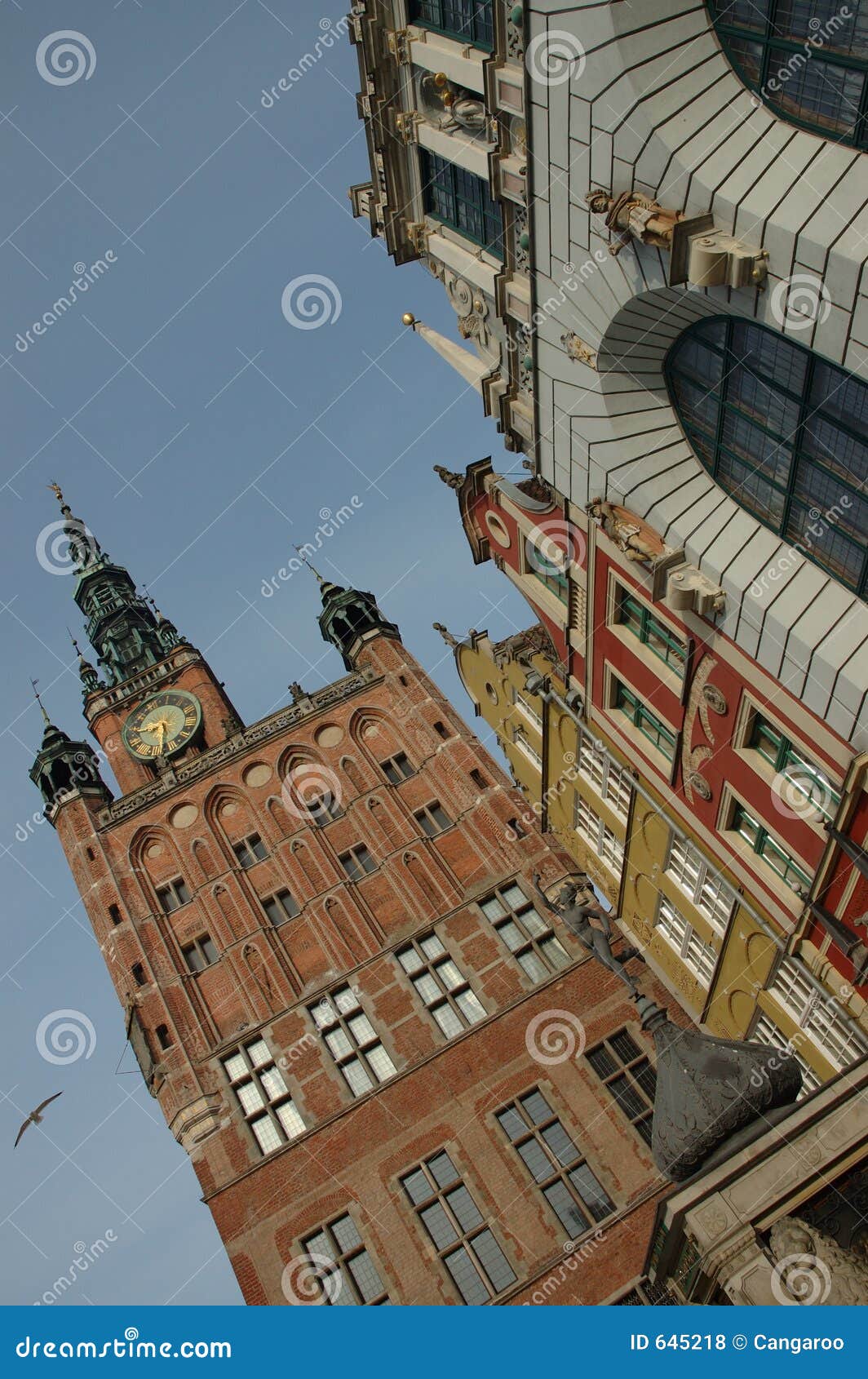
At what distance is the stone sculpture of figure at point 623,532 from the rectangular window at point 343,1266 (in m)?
21.5

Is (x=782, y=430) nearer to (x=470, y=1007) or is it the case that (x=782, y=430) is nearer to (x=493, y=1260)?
(x=493, y=1260)

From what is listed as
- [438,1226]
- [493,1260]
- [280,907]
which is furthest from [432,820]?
[493,1260]

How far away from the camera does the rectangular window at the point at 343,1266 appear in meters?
29.0

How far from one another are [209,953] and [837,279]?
33.5 meters

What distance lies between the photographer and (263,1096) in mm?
34500

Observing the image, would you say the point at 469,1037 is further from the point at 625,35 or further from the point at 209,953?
the point at 625,35

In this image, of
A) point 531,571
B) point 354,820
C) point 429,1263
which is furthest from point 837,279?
point 354,820

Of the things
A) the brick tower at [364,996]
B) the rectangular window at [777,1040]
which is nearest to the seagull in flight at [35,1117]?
the brick tower at [364,996]

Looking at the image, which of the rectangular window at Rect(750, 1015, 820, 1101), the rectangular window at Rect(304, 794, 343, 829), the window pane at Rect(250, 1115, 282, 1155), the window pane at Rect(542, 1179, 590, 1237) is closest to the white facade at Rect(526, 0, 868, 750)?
the rectangular window at Rect(750, 1015, 820, 1101)

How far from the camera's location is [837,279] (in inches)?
499

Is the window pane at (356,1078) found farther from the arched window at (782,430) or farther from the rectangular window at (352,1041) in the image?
the arched window at (782,430)

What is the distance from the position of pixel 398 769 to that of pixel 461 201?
80.5 ft

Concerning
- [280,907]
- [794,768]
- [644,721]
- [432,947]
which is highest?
[280,907]

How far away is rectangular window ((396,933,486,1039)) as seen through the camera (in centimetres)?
3432
